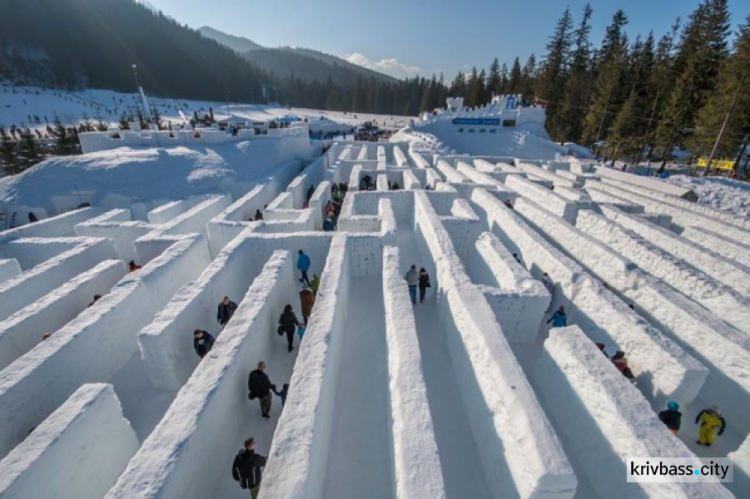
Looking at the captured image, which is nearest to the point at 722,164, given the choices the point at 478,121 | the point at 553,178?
the point at 553,178

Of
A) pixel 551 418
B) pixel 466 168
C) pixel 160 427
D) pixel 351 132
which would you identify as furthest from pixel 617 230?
pixel 351 132

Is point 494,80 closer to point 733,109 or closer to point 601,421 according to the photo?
point 733,109

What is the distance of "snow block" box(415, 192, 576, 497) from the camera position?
3760mm

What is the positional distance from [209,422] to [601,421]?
5.77 metres

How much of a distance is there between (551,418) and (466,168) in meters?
16.0

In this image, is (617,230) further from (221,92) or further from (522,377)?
(221,92)

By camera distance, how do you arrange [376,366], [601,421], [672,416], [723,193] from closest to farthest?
[601,421]
[672,416]
[376,366]
[723,193]

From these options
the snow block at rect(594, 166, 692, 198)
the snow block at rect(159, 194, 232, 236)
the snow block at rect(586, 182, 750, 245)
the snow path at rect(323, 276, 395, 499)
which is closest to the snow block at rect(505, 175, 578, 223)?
the snow block at rect(586, 182, 750, 245)

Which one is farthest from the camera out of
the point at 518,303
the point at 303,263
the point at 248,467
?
the point at 303,263

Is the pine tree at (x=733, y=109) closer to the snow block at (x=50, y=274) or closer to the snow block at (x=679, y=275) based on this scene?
the snow block at (x=679, y=275)

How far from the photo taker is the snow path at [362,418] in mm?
4891

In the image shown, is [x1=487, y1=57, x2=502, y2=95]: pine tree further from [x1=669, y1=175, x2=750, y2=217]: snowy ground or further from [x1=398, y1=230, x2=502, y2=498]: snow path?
[x1=398, y1=230, x2=502, y2=498]: snow path

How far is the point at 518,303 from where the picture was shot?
735 cm

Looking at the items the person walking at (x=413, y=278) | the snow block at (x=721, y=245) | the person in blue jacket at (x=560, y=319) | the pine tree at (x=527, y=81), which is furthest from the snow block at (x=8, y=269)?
the pine tree at (x=527, y=81)
